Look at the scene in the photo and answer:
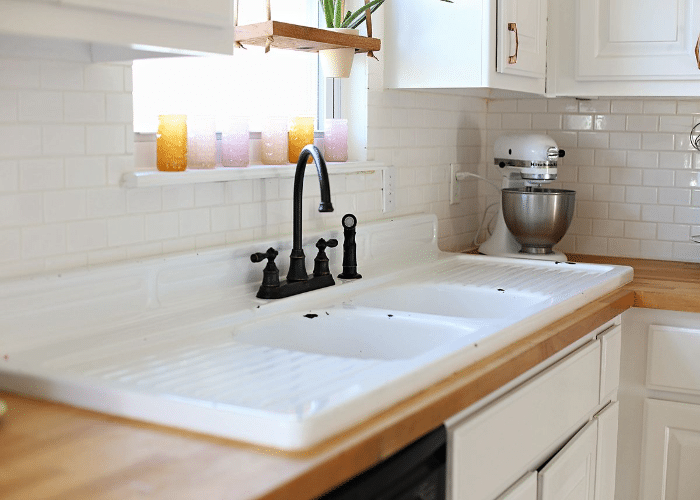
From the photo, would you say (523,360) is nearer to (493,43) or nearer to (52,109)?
(52,109)

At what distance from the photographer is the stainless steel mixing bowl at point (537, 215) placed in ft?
9.66

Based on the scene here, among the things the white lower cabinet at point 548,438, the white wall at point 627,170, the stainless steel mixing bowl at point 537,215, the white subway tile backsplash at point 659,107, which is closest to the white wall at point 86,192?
the white lower cabinet at point 548,438

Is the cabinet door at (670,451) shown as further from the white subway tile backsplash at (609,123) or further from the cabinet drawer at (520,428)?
the white subway tile backsplash at (609,123)

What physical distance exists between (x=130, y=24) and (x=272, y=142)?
3.41 feet

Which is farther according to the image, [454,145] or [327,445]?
[454,145]

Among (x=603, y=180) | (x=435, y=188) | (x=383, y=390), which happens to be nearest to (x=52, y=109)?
(x=383, y=390)

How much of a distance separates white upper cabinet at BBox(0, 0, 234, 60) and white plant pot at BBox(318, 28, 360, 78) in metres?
0.90

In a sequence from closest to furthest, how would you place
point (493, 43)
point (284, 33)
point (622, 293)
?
point (284, 33)
point (622, 293)
point (493, 43)

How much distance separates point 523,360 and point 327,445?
25.8 inches

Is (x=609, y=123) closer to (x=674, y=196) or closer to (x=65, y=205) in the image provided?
(x=674, y=196)

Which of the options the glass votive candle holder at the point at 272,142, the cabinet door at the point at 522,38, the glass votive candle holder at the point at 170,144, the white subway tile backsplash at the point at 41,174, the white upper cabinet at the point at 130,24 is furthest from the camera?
the cabinet door at the point at 522,38

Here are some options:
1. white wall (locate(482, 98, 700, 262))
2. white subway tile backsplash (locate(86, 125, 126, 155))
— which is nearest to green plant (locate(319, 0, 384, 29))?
white subway tile backsplash (locate(86, 125, 126, 155))

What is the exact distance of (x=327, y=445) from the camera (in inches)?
46.4

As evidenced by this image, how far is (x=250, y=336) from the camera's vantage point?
1.85 metres
